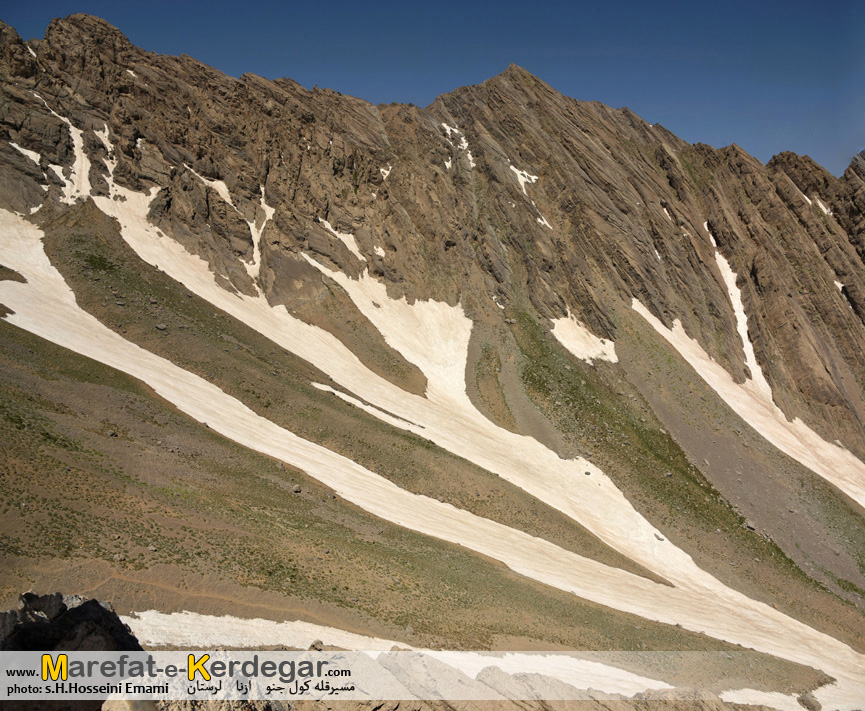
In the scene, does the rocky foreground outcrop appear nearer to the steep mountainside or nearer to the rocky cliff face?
the steep mountainside

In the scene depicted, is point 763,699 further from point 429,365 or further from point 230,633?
point 429,365

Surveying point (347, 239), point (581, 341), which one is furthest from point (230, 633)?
point (347, 239)

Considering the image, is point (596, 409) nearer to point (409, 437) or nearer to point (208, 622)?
point (409, 437)

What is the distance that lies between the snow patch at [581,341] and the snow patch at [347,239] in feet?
102

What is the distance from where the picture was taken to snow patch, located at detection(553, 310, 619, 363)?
222ft

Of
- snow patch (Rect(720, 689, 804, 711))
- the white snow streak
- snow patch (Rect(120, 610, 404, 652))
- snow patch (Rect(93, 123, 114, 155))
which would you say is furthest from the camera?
snow patch (Rect(93, 123, 114, 155))

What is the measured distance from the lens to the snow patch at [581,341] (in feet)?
222

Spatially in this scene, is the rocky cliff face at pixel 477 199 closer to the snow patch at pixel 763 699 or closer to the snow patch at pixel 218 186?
the snow patch at pixel 218 186

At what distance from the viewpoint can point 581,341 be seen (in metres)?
69.9

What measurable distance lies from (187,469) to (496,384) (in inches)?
1567

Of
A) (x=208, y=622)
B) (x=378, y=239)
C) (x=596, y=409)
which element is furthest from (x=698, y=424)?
(x=208, y=622)

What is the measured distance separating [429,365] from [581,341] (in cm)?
2182

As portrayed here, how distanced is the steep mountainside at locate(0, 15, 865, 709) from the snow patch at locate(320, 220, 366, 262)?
413 mm

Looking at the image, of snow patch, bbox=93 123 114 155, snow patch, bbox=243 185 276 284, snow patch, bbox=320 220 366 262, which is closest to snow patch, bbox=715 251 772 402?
snow patch, bbox=320 220 366 262
